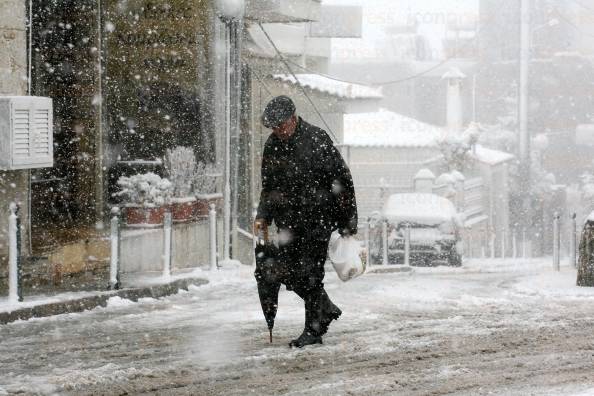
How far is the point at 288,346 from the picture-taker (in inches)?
303

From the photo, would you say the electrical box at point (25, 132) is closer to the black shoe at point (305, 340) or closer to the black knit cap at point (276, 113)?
the black knit cap at point (276, 113)

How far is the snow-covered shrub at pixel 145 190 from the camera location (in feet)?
47.4

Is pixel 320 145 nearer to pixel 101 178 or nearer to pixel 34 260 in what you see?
pixel 34 260

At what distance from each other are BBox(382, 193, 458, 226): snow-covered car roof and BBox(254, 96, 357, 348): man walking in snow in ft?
56.3

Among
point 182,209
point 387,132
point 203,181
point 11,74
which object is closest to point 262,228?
point 11,74

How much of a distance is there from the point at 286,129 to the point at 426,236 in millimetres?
17332

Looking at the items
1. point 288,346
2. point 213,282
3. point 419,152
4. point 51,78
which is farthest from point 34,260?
point 419,152

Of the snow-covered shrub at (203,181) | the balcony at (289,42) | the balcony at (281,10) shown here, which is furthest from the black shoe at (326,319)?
the balcony at (289,42)

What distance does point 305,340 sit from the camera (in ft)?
25.1

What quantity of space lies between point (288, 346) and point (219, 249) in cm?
845

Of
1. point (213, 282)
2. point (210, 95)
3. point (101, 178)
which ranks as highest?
point (210, 95)

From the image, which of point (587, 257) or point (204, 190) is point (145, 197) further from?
point (587, 257)

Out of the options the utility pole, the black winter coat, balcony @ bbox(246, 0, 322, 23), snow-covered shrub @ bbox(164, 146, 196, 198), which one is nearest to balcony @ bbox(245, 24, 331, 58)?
balcony @ bbox(246, 0, 322, 23)

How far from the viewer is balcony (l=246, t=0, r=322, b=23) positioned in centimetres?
1955
